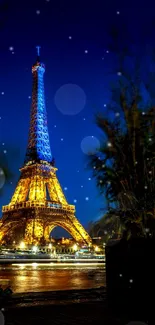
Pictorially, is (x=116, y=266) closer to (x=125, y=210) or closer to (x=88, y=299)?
(x=125, y=210)

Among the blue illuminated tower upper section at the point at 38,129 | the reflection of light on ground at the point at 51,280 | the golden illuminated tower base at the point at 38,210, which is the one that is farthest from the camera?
the blue illuminated tower upper section at the point at 38,129

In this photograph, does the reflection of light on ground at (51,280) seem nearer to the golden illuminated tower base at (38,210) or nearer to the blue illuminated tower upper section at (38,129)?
the golden illuminated tower base at (38,210)

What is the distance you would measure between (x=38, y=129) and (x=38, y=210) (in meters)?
15.2

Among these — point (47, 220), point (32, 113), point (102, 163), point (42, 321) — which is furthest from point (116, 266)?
point (32, 113)

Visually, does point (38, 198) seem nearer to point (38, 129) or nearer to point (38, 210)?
point (38, 210)

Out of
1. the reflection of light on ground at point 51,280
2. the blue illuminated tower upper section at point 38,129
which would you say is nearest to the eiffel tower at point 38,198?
the blue illuminated tower upper section at point 38,129

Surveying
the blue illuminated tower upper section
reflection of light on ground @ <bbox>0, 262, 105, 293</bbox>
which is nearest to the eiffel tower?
the blue illuminated tower upper section

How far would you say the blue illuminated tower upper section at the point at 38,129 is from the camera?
5869 cm

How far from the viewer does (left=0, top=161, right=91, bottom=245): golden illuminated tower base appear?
49.5m

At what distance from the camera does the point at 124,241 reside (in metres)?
5.77

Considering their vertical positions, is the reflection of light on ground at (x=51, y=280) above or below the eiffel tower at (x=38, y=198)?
below

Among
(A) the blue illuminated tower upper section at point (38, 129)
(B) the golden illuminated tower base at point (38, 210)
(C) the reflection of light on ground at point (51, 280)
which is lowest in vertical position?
(C) the reflection of light on ground at point (51, 280)

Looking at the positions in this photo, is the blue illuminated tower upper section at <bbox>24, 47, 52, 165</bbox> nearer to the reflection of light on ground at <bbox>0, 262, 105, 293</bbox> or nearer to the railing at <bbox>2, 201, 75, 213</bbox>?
the railing at <bbox>2, 201, 75, 213</bbox>

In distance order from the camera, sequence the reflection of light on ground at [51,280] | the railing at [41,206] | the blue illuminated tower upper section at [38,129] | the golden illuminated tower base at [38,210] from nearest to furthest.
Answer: the reflection of light on ground at [51,280] → the golden illuminated tower base at [38,210] → the railing at [41,206] → the blue illuminated tower upper section at [38,129]
